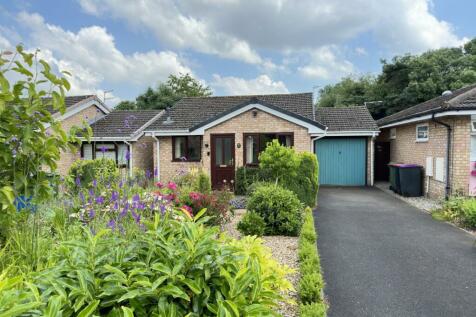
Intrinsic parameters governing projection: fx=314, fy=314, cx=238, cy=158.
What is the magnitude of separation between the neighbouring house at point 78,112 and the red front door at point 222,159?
8813mm

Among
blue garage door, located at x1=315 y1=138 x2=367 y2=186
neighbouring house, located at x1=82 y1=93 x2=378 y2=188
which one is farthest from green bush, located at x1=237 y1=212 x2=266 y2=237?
blue garage door, located at x1=315 y1=138 x2=367 y2=186

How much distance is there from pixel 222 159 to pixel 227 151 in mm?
Result: 434

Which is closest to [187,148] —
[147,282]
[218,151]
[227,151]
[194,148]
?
[194,148]

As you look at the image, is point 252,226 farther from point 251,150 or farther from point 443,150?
point 443,150

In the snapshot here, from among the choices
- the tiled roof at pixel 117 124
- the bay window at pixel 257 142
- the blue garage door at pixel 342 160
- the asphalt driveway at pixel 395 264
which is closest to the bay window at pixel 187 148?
the bay window at pixel 257 142

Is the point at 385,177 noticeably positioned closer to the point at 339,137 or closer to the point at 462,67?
the point at 339,137

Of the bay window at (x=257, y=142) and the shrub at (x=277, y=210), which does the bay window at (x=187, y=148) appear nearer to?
the bay window at (x=257, y=142)

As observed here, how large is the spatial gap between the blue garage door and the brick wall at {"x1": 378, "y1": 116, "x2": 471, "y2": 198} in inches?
83.0

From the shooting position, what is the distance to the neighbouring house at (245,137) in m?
13.9

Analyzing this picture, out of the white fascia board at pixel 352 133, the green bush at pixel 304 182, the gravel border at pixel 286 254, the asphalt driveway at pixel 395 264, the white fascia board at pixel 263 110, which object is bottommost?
the asphalt driveway at pixel 395 264

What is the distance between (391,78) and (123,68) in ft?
72.9

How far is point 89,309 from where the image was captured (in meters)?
1.69

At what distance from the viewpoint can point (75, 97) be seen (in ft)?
70.5

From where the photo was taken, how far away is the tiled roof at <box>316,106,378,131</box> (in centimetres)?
1590
